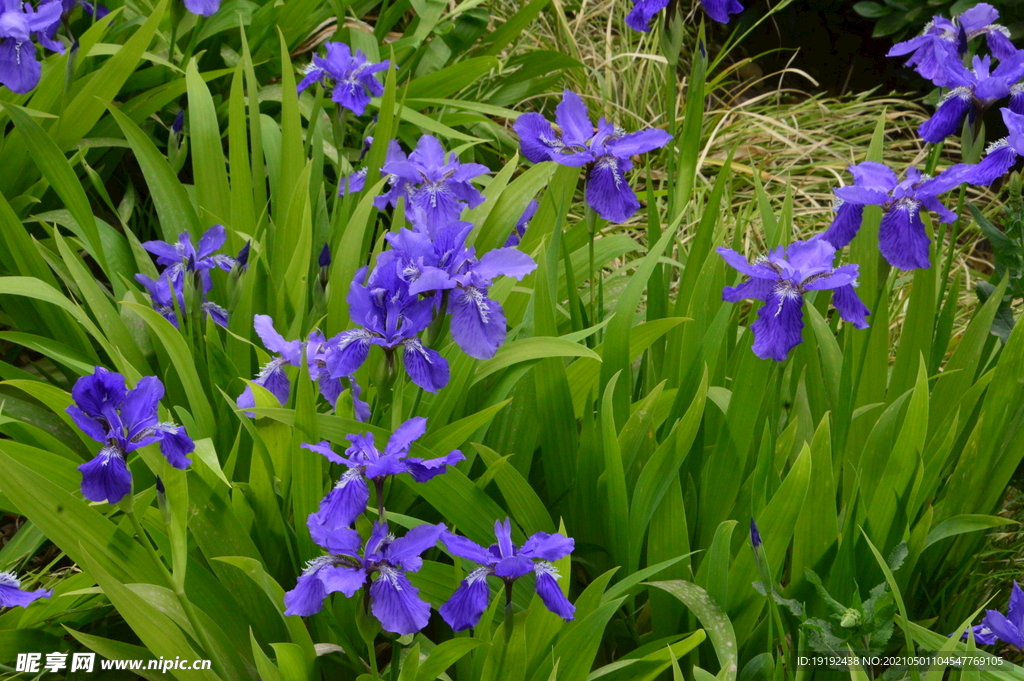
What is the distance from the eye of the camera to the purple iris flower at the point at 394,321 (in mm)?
1108

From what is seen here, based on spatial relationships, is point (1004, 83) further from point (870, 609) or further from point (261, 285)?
point (261, 285)

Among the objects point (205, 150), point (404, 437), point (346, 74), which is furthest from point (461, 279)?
point (205, 150)

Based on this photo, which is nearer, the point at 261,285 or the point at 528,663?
the point at 528,663

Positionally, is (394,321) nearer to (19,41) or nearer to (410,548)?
(410,548)

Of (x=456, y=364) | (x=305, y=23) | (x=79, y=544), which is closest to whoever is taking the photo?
(x=79, y=544)

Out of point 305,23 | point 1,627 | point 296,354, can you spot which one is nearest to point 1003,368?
point 296,354

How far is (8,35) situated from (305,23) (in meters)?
1.32

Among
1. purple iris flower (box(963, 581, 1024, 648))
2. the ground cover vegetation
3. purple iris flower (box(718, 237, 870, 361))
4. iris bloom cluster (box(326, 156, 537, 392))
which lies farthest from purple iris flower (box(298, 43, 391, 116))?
purple iris flower (box(963, 581, 1024, 648))

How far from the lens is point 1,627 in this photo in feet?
4.60

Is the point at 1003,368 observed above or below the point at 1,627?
above

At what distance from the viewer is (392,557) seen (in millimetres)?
1009

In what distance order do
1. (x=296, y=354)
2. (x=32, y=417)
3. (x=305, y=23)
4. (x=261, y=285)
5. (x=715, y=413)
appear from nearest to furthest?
(x=296, y=354), (x=715, y=413), (x=32, y=417), (x=261, y=285), (x=305, y=23)

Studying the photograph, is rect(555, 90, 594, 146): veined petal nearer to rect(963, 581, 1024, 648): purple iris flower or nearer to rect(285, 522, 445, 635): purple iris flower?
rect(285, 522, 445, 635): purple iris flower

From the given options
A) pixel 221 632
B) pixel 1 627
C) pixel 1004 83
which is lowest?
pixel 1 627
